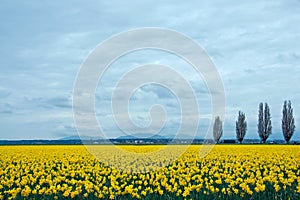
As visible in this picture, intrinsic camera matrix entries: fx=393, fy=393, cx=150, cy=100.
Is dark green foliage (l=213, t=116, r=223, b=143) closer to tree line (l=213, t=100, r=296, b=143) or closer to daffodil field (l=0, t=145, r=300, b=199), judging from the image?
tree line (l=213, t=100, r=296, b=143)

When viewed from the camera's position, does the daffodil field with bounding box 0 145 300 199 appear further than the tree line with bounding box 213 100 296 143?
No

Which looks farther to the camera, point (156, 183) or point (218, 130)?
point (218, 130)

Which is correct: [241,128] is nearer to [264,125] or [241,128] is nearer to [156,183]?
[264,125]

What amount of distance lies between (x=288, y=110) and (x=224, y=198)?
2760 inches

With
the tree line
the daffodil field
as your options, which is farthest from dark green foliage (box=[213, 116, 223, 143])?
the daffodil field

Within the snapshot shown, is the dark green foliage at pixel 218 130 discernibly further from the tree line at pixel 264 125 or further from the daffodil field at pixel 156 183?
the daffodil field at pixel 156 183

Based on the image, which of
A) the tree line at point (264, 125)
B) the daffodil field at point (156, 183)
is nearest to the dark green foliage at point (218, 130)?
the tree line at point (264, 125)

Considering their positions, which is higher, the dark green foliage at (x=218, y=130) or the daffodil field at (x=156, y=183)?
the dark green foliage at (x=218, y=130)

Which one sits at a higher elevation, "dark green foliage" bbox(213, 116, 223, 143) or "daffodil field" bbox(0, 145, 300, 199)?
"dark green foliage" bbox(213, 116, 223, 143)

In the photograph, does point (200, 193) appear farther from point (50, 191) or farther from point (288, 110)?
point (288, 110)

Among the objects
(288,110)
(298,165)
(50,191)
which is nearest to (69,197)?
(50,191)

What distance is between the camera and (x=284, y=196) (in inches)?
424

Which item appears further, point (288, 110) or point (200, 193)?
point (288, 110)

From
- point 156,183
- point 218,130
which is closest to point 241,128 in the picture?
point 218,130
